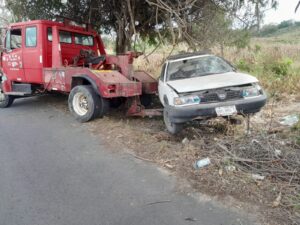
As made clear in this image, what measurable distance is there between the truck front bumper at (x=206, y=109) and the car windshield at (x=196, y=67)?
1.31m

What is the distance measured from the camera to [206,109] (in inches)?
217

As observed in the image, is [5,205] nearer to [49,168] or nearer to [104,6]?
[49,168]

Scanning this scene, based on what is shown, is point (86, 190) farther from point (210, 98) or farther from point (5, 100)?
point (5, 100)

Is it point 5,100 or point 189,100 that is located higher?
point 189,100

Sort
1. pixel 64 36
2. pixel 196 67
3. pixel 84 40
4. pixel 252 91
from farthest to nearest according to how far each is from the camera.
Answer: pixel 84 40
pixel 64 36
pixel 196 67
pixel 252 91

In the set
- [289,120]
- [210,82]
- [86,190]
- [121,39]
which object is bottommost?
[86,190]

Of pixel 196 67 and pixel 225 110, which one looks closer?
pixel 225 110

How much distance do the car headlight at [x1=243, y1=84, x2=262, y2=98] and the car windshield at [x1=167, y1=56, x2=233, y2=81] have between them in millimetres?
1103

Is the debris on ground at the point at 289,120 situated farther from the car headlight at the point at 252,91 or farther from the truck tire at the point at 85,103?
the truck tire at the point at 85,103

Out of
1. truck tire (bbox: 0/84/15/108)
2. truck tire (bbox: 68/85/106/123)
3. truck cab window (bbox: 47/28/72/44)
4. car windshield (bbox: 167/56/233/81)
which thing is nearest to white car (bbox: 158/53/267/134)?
car windshield (bbox: 167/56/233/81)

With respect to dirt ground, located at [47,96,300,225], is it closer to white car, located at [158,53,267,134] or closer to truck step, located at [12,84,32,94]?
white car, located at [158,53,267,134]

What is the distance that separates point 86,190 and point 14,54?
679 centimetres

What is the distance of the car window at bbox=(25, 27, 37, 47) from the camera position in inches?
344

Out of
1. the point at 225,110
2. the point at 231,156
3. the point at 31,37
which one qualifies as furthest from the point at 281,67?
the point at 31,37
